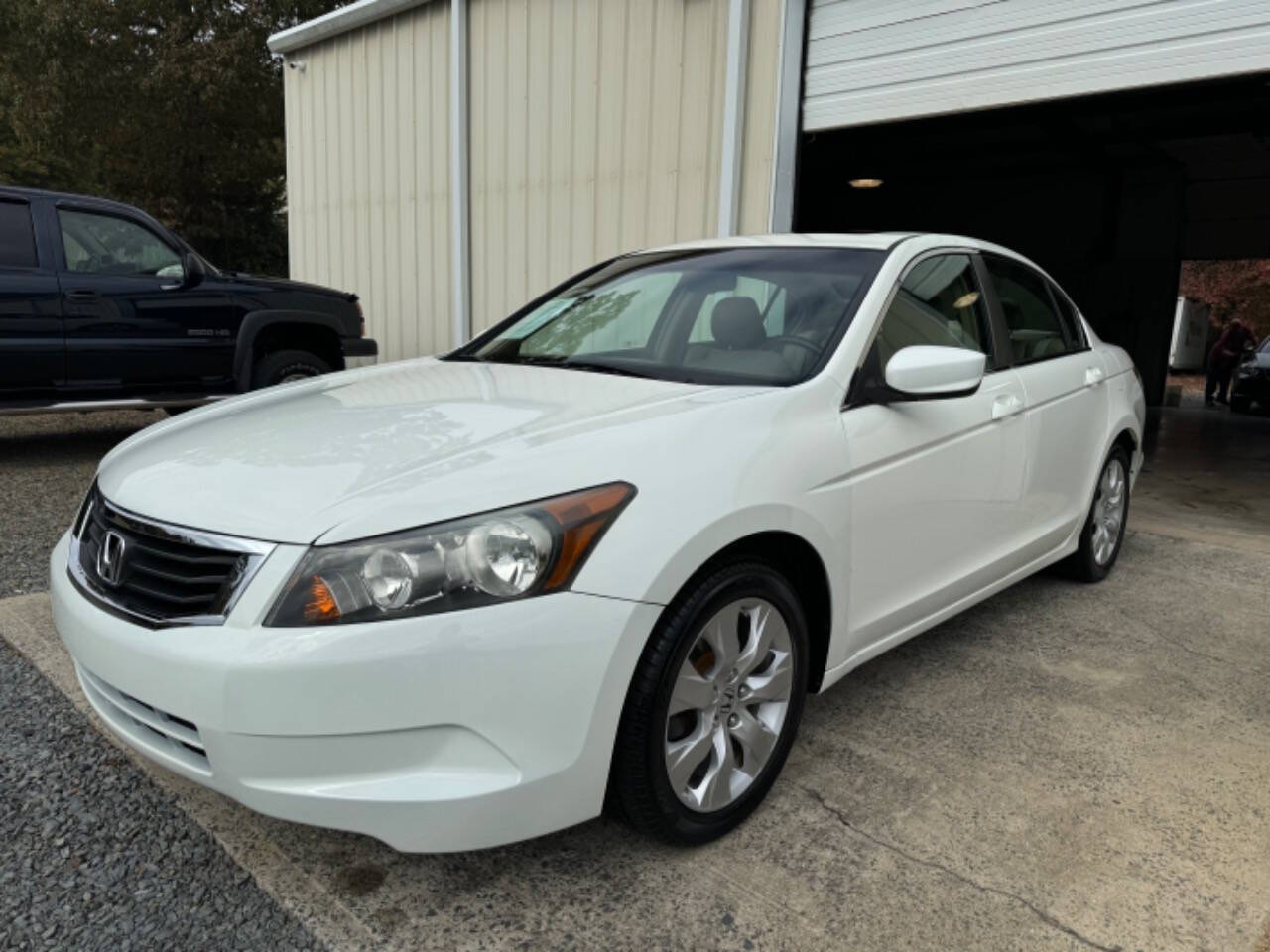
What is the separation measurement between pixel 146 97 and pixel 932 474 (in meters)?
21.0

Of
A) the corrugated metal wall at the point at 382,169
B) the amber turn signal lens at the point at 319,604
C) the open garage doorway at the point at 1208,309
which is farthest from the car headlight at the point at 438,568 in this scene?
the open garage doorway at the point at 1208,309

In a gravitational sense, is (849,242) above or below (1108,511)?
above

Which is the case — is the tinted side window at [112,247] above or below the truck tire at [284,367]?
above

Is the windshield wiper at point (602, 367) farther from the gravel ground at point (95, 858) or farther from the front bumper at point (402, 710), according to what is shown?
Result: the gravel ground at point (95, 858)

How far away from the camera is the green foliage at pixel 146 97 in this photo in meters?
18.3

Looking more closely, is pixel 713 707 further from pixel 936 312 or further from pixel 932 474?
pixel 936 312

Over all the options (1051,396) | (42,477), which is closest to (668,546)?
(1051,396)

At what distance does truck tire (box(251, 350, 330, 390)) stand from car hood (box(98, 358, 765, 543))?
15.4 ft

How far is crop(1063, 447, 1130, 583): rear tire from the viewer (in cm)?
422

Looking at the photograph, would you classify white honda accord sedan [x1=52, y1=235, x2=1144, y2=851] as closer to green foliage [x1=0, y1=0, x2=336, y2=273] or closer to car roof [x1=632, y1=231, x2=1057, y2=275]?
car roof [x1=632, y1=231, x2=1057, y2=275]

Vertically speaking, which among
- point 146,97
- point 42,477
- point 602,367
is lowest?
point 42,477

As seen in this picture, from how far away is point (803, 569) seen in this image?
8.07 feet

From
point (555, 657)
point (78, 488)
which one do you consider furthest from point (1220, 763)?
point (78, 488)

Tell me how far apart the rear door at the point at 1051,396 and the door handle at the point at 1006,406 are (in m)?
0.09
